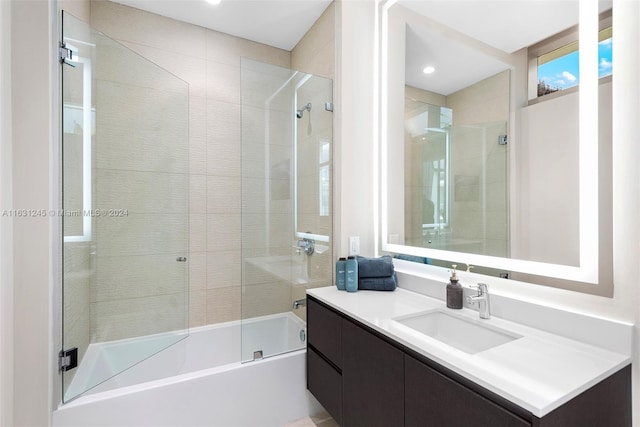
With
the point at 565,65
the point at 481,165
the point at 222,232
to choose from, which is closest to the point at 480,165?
the point at 481,165

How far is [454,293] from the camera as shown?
4.48 ft

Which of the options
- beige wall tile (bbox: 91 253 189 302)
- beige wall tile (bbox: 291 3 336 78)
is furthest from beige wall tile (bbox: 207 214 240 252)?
beige wall tile (bbox: 291 3 336 78)

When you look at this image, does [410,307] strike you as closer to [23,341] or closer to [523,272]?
[523,272]

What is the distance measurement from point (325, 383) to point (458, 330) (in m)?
0.75

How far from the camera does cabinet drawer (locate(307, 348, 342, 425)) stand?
1468 mm

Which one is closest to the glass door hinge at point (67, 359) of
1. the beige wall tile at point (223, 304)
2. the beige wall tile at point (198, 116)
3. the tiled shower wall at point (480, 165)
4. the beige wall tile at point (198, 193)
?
the beige wall tile at point (223, 304)

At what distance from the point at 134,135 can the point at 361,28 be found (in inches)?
65.6

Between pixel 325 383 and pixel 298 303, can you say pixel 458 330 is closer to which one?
pixel 325 383

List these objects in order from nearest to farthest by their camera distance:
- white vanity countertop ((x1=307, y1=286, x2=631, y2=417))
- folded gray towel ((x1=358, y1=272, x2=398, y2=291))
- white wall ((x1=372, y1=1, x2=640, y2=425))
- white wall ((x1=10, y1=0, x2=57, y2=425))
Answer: white vanity countertop ((x1=307, y1=286, x2=631, y2=417))
white wall ((x1=372, y1=1, x2=640, y2=425))
white wall ((x1=10, y1=0, x2=57, y2=425))
folded gray towel ((x1=358, y1=272, x2=398, y2=291))

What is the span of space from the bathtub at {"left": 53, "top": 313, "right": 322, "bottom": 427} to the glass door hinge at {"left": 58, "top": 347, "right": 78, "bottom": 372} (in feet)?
0.32

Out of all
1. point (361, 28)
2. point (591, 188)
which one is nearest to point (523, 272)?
point (591, 188)

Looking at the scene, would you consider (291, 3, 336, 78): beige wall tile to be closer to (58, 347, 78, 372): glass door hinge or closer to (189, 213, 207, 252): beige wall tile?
(189, 213, 207, 252): beige wall tile

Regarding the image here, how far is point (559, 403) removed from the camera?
726mm

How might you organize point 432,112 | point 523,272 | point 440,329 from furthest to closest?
point 432,112
point 440,329
point 523,272
